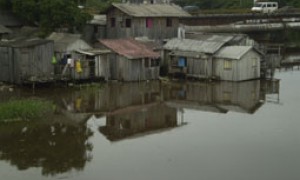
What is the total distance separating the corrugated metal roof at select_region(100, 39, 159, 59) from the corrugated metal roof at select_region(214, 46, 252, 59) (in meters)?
4.61

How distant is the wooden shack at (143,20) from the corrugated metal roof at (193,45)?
3233 mm

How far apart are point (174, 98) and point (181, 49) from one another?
26.7 feet

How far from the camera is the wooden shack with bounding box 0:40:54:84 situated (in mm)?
37344

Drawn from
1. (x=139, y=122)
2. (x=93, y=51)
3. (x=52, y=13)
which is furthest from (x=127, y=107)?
(x=52, y=13)

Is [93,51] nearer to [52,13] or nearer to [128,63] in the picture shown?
[128,63]

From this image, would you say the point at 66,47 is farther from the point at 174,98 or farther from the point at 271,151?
the point at 271,151

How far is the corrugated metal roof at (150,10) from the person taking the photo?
153 feet

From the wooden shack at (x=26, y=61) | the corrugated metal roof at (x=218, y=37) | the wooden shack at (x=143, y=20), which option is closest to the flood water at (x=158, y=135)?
the wooden shack at (x=26, y=61)

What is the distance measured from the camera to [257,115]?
103 feet

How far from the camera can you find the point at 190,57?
42.3 metres

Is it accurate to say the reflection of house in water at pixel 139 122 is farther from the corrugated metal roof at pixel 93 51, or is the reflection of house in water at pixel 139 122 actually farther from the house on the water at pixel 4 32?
the house on the water at pixel 4 32

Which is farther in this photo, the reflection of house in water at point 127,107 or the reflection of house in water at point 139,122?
the reflection of house in water at point 127,107

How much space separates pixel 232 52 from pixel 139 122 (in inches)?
544

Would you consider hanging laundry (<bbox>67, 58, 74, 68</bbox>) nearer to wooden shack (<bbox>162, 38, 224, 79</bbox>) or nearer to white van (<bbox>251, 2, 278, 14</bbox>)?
wooden shack (<bbox>162, 38, 224, 79</bbox>)
